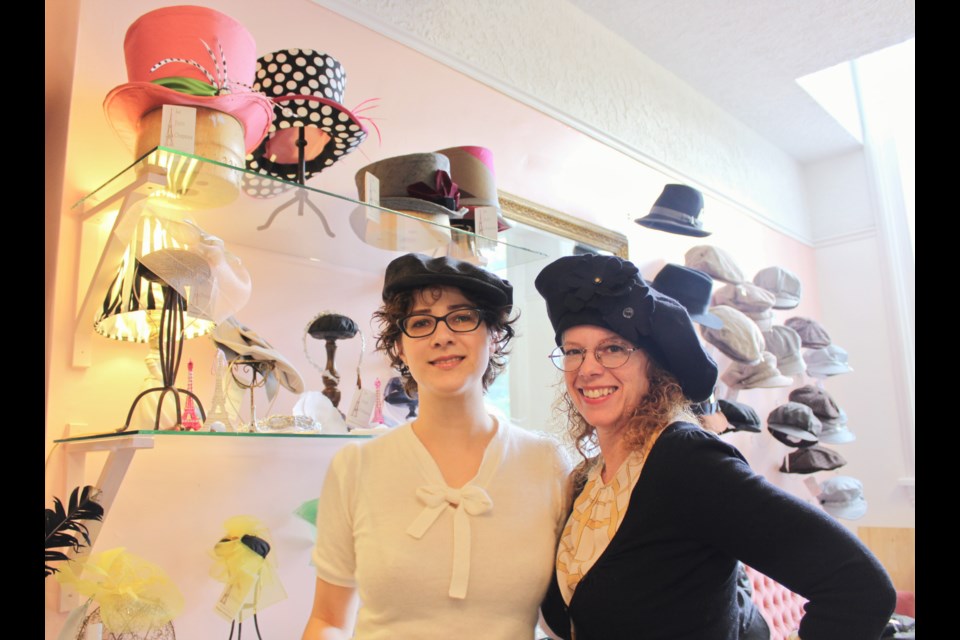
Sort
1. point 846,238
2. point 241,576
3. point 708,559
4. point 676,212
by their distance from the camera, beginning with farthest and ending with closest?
point 846,238 → point 676,212 → point 241,576 → point 708,559

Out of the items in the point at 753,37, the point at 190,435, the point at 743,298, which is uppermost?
the point at 753,37

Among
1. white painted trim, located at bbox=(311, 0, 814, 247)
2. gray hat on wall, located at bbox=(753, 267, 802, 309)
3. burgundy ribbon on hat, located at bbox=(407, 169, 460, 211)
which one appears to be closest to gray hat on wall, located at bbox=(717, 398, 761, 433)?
gray hat on wall, located at bbox=(753, 267, 802, 309)

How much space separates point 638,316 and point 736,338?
9.33 feet

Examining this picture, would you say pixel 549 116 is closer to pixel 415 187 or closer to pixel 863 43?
pixel 415 187

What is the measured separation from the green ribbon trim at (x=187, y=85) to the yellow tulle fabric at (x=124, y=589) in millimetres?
991

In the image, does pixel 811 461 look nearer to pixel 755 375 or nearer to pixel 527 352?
pixel 755 375

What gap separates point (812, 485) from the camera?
5.07 m

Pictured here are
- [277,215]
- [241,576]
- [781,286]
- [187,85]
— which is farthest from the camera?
[781,286]

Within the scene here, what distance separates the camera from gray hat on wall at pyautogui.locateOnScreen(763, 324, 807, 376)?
189 inches

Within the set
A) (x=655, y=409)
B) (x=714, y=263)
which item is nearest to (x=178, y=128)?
(x=655, y=409)

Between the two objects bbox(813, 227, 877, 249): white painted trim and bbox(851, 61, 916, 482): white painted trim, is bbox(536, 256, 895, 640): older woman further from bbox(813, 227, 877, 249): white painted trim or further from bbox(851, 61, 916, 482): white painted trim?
bbox(813, 227, 877, 249): white painted trim

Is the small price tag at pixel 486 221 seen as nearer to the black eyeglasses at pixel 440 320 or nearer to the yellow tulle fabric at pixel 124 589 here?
the black eyeglasses at pixel 440 320

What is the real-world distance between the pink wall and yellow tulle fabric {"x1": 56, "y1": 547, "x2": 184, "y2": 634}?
0.82ft

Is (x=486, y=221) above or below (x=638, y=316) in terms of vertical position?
above
